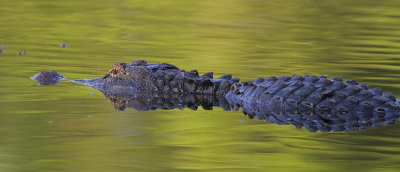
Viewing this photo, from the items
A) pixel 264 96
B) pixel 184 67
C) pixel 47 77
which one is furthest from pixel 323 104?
pixel 184 67

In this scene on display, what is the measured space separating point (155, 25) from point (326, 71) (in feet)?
25.5

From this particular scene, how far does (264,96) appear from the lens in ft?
25.7

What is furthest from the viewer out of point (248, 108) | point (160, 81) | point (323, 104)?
point (160, 81)

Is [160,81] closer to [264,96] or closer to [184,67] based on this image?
[264,96]

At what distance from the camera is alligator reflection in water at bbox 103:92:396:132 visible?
6.90 meters

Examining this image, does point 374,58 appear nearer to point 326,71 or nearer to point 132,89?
point 326,71

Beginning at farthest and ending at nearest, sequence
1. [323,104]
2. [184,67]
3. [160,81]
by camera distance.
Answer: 1. [184,67]
2. [160,81]
3. [323,104]

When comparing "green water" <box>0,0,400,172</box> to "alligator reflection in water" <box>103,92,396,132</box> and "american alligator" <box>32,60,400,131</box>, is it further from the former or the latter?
"american alligator" <box>32,60,400,131</box>

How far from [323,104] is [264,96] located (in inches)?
28.3

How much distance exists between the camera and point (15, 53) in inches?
483

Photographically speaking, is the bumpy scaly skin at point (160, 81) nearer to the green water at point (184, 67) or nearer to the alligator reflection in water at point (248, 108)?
the alligator reflection in water at point (248, 108)

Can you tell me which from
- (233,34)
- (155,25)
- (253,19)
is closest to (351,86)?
(233,34)

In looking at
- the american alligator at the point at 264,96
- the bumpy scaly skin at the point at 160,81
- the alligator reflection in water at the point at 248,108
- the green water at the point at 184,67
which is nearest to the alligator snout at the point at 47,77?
the american alligator at the point at 264,96

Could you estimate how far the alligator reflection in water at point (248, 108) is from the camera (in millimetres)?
6898
